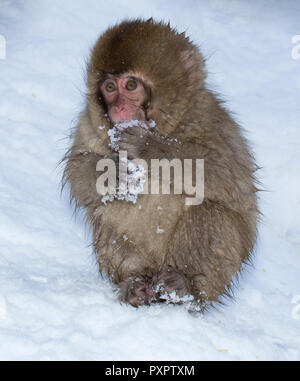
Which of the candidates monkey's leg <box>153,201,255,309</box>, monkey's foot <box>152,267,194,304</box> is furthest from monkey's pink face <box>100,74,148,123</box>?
monkey's foot <box>152,267,194,304</box>

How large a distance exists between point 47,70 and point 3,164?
150cm

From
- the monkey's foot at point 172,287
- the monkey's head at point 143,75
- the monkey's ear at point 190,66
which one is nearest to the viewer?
the monkey's foot at point 172,287

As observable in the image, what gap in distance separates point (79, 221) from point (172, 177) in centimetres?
116

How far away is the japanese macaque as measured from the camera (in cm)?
329

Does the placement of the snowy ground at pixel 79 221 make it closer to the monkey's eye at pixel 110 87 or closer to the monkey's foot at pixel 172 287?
the monkey's foot at pixel 172 287

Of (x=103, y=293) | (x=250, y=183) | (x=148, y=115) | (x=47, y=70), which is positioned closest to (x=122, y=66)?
(x=148, y=115)

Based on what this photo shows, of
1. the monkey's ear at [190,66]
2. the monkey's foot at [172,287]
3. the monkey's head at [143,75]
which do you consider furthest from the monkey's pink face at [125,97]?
the monkey's foot at [172,287]

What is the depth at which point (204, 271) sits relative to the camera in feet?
10.8

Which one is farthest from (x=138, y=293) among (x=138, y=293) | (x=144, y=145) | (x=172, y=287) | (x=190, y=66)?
(x=190, y=66)

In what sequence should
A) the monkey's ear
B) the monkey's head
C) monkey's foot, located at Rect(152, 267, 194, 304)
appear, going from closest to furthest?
monkey's foot, located at Rect(152, 267, 194, 304) < the monkey's head < the monkey's ear

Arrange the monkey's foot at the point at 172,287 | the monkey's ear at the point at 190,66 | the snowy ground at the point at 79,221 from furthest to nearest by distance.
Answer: the monkey's ear at the point at 190,66 → the monkey's foot at the point at 172,287 → the snowy ground at the point at 79,221

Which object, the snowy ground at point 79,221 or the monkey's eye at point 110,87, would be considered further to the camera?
the monkey's eye at point 110,87

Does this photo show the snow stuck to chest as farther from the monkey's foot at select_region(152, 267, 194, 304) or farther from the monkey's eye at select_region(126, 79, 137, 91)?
the monkey's foot at select_region(152, 267, 194, 304)

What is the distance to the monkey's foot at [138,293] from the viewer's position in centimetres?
324
